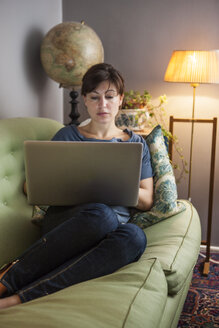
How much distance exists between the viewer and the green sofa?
0.99 metres

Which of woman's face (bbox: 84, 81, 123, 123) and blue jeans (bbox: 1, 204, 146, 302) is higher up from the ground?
woman's face (bbox: 84, 81, 123, 123)

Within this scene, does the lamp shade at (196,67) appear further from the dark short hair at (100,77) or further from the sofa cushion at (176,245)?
the sofa cushion at (176,245)

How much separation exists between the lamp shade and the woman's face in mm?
530

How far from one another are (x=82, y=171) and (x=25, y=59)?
44.9 inches

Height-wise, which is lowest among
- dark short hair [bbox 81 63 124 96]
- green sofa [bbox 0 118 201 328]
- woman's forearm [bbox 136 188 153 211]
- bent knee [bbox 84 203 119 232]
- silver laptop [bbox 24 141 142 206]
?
green sofa [bbox 0 118 201 328]

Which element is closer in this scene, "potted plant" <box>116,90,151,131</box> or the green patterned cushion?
the green patterned cushion

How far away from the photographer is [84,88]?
6.05 feet

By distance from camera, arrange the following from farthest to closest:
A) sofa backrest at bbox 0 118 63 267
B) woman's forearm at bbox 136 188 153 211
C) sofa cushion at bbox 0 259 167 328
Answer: woman's forearm at bbox 136 188 153 211 → sofa backrest at bbox 0 118 63 267 → sofa cushion at bbox 0 259 167 328

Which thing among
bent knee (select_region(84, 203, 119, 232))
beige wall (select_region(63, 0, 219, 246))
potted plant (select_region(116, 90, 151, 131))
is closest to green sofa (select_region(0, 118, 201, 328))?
bent knee (select_region(84, 203, 119, 232))

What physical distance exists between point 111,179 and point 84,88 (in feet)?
2.01

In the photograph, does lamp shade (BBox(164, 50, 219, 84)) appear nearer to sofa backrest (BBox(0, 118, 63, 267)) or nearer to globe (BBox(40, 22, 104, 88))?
globe (BBox(40, 22, 104, 88))

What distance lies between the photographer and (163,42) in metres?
2.54

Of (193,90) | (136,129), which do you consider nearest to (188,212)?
(136,129)

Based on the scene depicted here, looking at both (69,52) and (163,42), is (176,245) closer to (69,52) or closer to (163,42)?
(69,52)
